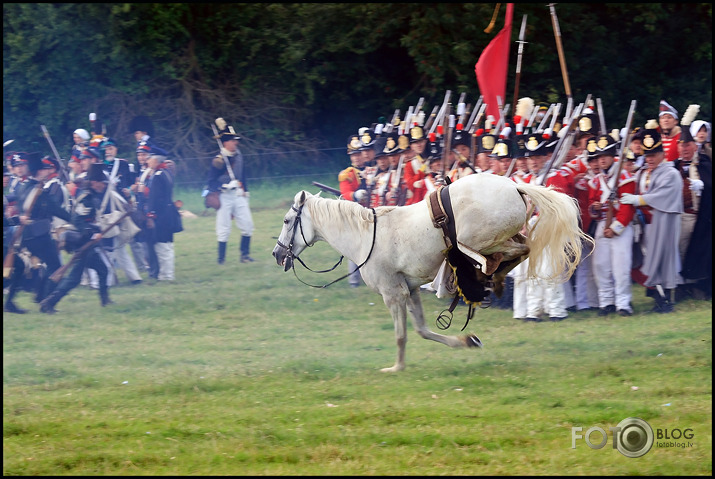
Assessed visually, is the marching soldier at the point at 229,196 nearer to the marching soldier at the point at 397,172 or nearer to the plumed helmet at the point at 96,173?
the plumed helmet at the point at 96,173

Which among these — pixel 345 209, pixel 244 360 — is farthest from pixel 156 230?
pixel 345 209

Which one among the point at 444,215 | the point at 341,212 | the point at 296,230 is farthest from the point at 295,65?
the point at 444,215

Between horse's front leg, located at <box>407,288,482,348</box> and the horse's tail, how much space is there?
91 centimetres

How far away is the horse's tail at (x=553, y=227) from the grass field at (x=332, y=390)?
1.07 m

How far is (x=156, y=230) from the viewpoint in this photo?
43.7 feet

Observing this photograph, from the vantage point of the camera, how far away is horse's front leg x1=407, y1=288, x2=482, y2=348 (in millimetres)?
7684

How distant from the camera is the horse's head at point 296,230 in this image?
26.4 ft

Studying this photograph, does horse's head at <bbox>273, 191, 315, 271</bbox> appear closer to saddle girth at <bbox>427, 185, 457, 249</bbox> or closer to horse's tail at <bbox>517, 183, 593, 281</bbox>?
saddle girth at <bbox>427, 185, 457, 249</bbox>

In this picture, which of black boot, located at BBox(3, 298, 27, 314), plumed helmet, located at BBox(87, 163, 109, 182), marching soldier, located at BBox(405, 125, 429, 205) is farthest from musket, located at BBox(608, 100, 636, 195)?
black boot, located at BBox(3, 298, 27, 314)

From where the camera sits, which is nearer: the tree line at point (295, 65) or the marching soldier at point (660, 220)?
the marching soldier at point (660, 220)

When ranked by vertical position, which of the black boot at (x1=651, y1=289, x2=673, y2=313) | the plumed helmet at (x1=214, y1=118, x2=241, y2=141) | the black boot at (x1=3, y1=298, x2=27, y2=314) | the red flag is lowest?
the black boot at (x1=3, y1=298, x2=27, y2=314)

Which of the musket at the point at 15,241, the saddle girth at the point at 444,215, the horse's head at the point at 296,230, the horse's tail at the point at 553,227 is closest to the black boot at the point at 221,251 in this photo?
the musket at the point at 15,241

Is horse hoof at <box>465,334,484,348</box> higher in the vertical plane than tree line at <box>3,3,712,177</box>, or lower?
lower

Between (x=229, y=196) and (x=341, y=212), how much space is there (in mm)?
6510
